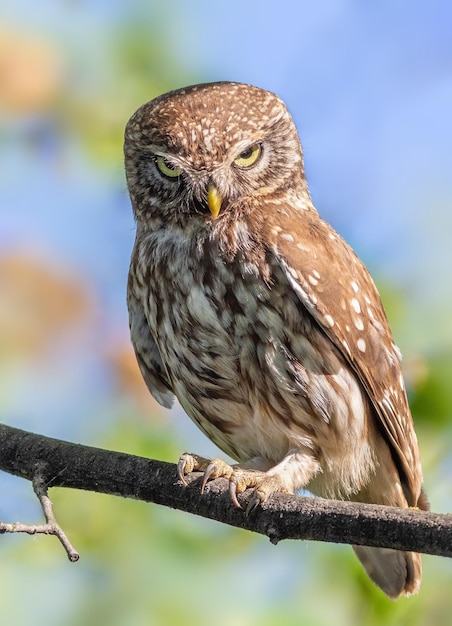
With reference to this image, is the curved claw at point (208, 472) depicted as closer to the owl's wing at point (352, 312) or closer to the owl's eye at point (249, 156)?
the owl's wing at point (352, 312)

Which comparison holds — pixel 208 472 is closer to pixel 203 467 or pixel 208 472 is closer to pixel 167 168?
pixel 203 467

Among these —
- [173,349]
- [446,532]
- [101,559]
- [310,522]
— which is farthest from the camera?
[173,349]

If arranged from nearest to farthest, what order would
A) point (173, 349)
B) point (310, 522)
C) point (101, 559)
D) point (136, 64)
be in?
point (310, 522)
point (101, 559)
point (173, 349)
point (136, 64)

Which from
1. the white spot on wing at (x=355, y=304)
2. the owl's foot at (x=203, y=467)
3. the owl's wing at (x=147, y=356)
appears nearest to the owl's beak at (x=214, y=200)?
the white spot on wing at (x=355, y=304)

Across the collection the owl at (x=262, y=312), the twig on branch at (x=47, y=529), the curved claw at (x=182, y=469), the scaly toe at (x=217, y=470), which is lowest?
the twig on branch at (x=47, y=529)

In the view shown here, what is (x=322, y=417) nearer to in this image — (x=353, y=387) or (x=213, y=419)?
(x=353, y=387)

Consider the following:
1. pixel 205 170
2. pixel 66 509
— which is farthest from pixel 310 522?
pixel 205 170

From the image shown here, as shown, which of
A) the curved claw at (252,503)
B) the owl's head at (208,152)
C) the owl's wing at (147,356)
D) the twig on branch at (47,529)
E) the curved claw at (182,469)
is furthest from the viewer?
the owl's wing at (147,356)

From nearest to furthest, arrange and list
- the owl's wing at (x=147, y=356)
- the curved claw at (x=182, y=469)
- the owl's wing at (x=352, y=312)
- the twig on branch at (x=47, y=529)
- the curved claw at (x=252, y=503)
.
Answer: the twig on branch at (x=47, y=529) → the curved claw at (x=252, y=503) → the curved claw at (x=182, y=469) → the owl's wing at (x=352, y=312) → the owl's wing at (x=147, y=356)
